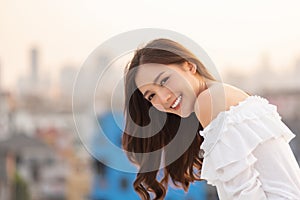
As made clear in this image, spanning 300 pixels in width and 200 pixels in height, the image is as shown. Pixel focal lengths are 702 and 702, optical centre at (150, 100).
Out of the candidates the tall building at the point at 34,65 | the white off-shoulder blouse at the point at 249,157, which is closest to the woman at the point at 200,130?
the white off-shoulder blouse at the point at 249,157

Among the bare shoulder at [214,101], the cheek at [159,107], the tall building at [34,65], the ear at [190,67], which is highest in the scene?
the ear at [190,67]

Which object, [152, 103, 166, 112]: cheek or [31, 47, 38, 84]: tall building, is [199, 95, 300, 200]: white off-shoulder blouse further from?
[31, 47, 38, 84]: tall building

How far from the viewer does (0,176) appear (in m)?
12.3

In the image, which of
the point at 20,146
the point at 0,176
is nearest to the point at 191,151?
the point at 0,176

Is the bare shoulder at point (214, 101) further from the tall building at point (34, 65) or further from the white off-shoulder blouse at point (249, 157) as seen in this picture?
the tall building at point (34, 65)

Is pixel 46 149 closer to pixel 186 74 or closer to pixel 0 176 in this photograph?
pixel 0 176

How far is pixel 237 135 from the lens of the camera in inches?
26.3

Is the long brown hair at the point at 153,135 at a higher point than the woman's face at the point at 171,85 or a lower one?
lower

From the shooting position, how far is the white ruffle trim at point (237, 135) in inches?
25.9

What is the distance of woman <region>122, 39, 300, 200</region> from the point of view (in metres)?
0.66

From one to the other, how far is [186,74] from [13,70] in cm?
1517

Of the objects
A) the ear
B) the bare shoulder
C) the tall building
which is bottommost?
the tall building

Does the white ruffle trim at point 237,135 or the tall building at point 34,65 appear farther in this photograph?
the tall building at point 34,65

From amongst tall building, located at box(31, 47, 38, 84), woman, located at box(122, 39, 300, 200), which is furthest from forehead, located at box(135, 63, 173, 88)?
tall building, located at box(31, 47, 38, 84)
